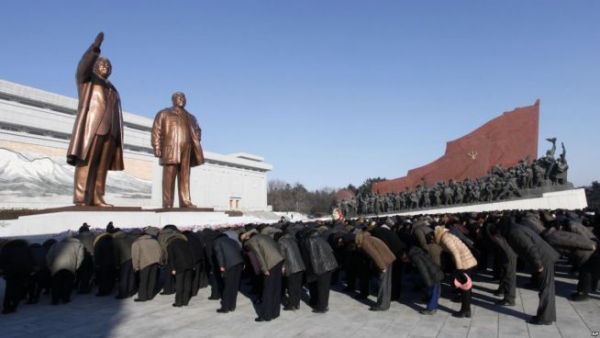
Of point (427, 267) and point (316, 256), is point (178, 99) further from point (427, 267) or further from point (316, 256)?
point (427, 267)

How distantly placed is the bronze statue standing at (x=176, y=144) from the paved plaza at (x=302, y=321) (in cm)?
736

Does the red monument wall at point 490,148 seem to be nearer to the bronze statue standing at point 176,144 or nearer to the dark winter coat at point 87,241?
the bronze statue standing at point 176,144

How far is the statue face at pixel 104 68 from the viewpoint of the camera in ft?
34.8

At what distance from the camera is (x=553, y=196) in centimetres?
2066

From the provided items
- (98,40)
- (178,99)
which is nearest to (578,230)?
(98,40)

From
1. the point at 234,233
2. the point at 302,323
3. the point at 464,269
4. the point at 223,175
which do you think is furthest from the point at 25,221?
the point at 223,175

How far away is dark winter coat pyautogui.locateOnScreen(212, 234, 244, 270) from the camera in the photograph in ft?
17.1

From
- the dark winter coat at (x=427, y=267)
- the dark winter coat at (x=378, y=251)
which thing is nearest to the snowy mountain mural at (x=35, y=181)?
the dark winter coat at (x=378, y=251)

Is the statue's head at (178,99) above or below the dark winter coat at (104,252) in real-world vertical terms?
above

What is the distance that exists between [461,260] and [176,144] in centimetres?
1009

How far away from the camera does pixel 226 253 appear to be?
17.3ft

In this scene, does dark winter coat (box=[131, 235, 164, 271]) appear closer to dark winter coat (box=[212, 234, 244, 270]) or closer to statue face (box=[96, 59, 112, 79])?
dark winter coat (box=[212, 234, 244, 270])

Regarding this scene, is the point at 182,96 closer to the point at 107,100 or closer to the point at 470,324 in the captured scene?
the point at 107,100

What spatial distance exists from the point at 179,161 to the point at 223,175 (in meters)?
36.3
